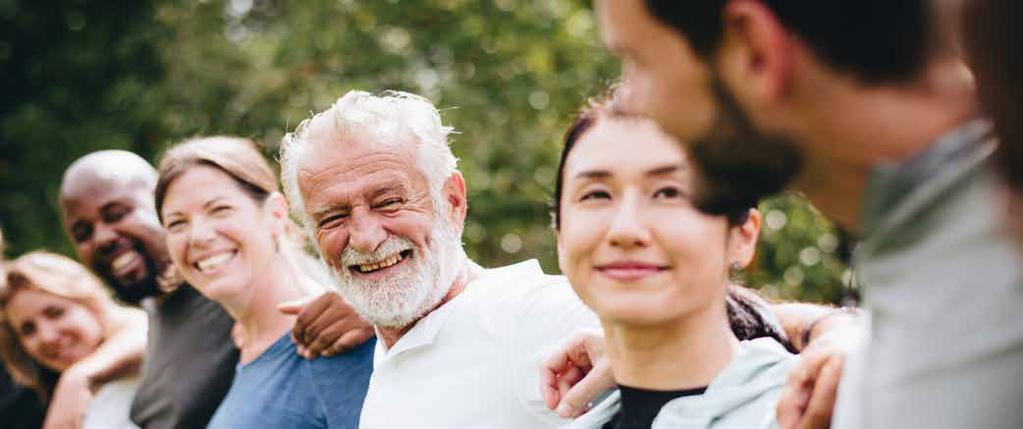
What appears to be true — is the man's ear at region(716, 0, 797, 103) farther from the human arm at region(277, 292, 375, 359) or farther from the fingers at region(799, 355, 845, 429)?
the human arm at region(277, 292, 375, 359)

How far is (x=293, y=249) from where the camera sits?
4105mm

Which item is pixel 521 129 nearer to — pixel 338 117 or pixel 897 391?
pixel 338 117

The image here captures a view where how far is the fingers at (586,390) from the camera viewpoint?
2.21m

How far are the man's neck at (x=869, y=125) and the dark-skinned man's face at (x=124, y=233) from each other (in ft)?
12.0

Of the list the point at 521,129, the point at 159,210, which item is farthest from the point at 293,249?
the point at 521,129

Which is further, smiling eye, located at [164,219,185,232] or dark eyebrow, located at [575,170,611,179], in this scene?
smiling eye, located at [164,219,185,232]

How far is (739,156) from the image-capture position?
1.30 metres

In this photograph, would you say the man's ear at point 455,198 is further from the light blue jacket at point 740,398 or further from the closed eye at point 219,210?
the light blue jacket at point 740,398

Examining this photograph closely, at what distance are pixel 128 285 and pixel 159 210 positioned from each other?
0.66 metres

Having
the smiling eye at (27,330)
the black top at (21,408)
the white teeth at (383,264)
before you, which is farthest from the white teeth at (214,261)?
the black top at (21,408)

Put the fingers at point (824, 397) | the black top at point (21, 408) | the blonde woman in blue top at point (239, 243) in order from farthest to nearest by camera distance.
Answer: the black top at point (21, 408) < the blonde woman in blue top at point (239, 243) < the fingers at point (824, 397)

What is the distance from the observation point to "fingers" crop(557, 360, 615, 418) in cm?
221

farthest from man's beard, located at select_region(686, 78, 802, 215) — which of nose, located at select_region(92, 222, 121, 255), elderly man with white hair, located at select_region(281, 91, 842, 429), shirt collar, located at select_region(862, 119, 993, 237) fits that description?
nose, located at select_region(92, 222, 121, 255)

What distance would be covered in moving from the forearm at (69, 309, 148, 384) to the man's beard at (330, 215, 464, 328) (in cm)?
193
